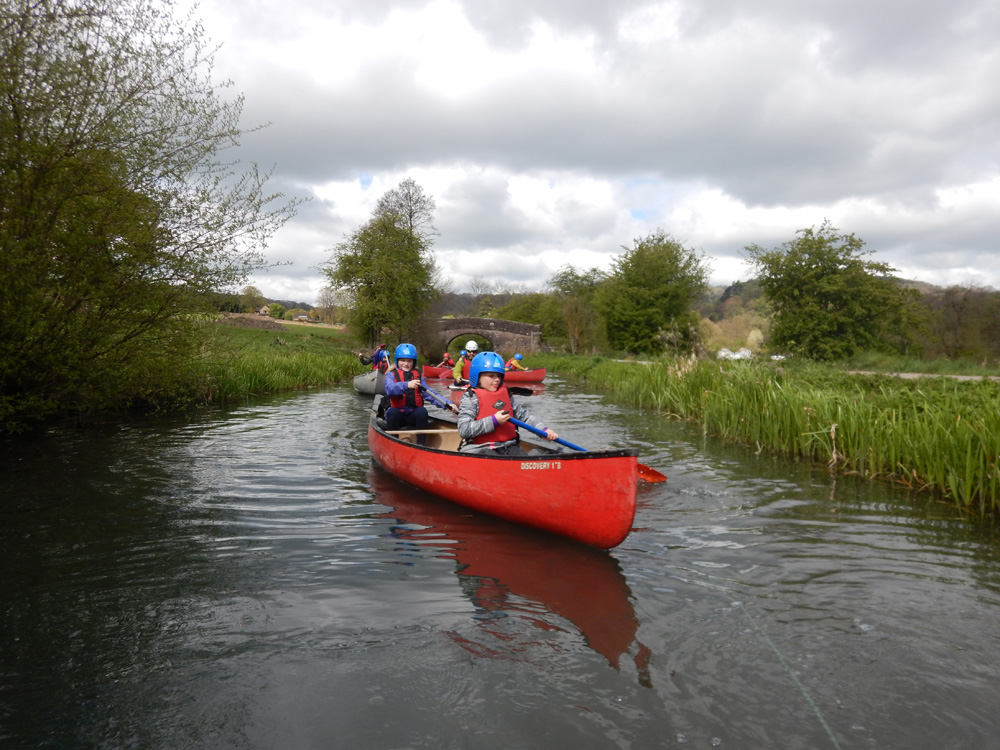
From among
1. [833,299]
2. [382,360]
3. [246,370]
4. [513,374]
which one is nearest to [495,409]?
[382,360]

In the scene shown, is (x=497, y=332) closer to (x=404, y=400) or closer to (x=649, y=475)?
(x=404, y=400)

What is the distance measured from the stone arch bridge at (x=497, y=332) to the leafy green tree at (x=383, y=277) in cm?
871

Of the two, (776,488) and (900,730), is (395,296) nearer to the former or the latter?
(776,488)

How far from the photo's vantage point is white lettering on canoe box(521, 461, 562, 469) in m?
5.01

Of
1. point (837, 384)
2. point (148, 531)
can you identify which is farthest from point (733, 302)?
point (148, 531)

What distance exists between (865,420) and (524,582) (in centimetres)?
538

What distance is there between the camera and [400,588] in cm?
434

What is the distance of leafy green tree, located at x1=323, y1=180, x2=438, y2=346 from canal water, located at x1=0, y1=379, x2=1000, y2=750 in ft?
100

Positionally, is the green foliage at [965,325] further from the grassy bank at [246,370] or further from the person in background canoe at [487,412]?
the person in background canoe at [487,412]

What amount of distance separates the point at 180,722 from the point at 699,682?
2.48m

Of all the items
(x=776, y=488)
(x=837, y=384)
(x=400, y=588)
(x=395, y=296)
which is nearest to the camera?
(x=400, y=588)

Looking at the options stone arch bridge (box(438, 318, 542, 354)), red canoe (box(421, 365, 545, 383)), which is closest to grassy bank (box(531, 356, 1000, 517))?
red canoe (box(421, 365, 545, 383))

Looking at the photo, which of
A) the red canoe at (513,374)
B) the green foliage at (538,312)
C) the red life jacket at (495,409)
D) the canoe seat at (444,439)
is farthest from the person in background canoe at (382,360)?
the green foliage at (538,312)

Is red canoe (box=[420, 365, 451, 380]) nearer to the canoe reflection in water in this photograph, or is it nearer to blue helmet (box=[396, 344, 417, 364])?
blue helmet (box=[396, 344, 417, 364])
